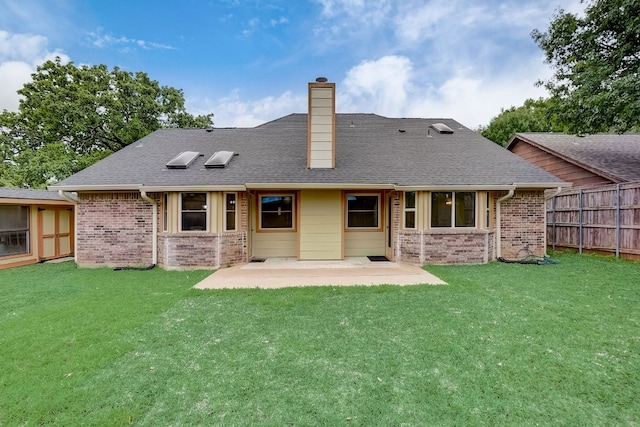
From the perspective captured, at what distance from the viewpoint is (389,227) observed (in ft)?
29.7

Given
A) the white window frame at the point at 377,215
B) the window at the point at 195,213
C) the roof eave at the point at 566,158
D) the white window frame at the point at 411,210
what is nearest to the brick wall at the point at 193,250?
the window at the point at 195,213

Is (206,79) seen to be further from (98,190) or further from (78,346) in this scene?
(78,346)

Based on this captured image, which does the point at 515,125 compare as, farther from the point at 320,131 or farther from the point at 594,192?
the point at 320,131

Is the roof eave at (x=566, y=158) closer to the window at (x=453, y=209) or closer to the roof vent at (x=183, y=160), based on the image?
the window at (x=453, y=209)

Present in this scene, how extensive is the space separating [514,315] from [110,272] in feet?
29.4

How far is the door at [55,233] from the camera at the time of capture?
9203 mm

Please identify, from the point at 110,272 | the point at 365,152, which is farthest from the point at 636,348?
the point at 110,272

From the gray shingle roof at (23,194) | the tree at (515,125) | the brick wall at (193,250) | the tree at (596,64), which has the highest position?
the tree at (515,125)

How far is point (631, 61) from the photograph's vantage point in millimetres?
9273

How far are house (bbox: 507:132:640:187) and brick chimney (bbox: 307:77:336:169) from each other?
9386mm

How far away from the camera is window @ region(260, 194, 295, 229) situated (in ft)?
30.9

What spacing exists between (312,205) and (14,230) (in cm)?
900

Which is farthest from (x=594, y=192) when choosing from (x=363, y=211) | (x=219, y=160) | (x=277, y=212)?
(x=219, y=160)

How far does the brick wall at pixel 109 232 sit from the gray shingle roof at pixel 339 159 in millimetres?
609
